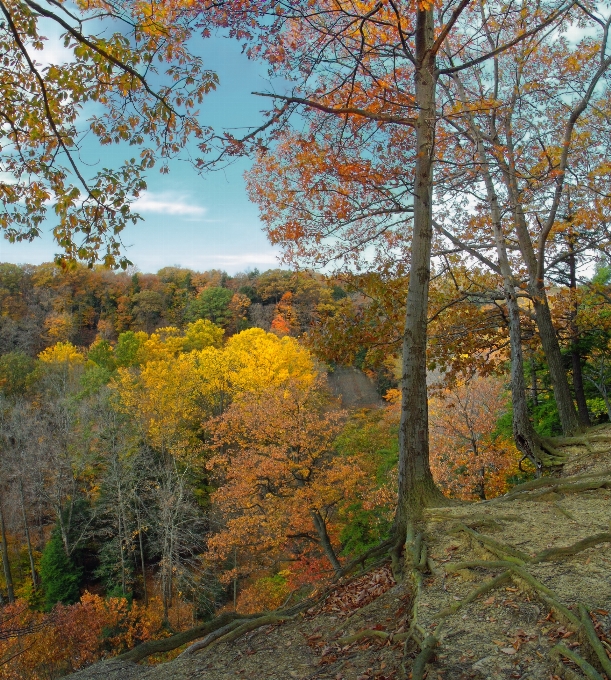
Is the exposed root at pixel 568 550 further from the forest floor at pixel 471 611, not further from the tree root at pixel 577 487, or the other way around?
the tree root at pixel 577 487

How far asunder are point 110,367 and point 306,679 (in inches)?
1550

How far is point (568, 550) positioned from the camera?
144 inches

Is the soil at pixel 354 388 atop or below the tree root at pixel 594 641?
below

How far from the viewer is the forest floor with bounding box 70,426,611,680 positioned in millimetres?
2713

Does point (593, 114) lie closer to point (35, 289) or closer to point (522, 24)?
point (522, 24)

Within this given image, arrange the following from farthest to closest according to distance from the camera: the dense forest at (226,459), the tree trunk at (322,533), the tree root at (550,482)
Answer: the tree trunk at (322,533)
the dense forest at (226,459)
the tree root at (550,482)

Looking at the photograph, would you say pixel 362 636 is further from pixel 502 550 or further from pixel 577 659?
pixel 577 659

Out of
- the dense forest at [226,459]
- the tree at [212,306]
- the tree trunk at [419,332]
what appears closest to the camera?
the tree trunk at [419,332]

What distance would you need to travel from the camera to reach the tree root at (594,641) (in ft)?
7.70

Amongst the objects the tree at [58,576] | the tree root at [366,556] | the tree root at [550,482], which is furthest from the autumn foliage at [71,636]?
the tree root at [550,482]

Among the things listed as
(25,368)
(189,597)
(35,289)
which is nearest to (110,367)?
(25,368)

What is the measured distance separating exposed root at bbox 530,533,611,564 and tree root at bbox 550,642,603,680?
1.13m

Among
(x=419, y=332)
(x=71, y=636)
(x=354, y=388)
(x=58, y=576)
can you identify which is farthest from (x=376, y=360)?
(x=354, y=388)

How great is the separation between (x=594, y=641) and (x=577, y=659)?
176 mm
